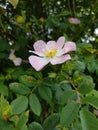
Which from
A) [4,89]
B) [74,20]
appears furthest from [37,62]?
[74,20]

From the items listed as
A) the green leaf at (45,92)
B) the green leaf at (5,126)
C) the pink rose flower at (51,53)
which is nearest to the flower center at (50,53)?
the pink rose flower at (51,53)

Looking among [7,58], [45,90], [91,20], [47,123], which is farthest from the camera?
[91,20]

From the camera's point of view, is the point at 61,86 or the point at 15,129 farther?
the point at 61,86

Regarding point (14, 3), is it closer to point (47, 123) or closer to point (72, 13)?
point (47, 123)

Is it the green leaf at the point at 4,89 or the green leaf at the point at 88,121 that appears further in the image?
the green leaf at the point at 4,89

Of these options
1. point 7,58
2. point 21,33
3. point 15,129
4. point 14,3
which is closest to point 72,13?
point 21,33

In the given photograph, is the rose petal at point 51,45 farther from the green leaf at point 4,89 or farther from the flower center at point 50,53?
the green leaf at point 4,89
